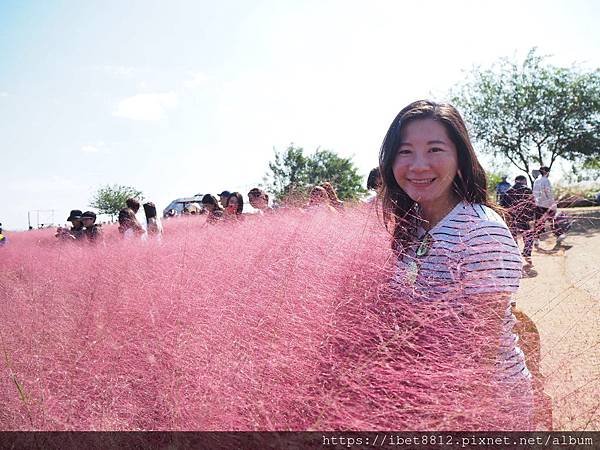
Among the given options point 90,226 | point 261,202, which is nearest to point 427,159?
point 261,202

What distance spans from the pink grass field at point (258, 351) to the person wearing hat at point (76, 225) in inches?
158

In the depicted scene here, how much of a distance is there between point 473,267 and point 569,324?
3.39m

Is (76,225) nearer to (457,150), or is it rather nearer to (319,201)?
(319,201)

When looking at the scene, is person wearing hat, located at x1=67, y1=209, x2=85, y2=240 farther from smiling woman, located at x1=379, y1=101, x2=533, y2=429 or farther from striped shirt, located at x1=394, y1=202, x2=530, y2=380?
striped shirt, located at x1=394, y1=202, x2=530, y2=380

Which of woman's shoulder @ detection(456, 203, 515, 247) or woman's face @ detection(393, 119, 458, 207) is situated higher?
A: woman's face @ detection(393, 119, 458, 207)

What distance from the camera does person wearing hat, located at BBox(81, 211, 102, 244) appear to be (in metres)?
5.86

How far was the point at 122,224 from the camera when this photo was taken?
5.93 metres

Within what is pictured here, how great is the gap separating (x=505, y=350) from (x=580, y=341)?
2626 millimetres

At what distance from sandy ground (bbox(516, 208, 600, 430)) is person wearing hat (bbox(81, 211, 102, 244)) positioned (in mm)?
5093

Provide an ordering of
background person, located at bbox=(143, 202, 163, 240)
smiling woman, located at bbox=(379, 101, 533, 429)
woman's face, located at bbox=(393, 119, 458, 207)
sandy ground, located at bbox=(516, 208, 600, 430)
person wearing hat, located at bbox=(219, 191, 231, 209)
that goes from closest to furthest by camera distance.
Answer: smiling woman, located at bbox=(379, 101, 533, 429) < woman's face, located at bbox=(393, 119, 458, 207) < sandy ground, located at bbox=(516, 208, 600, 430) < background person, located at bbox=(143, 202, 163, 240) < person wearing hat, located at bbox=(219, 191, 231, 209)

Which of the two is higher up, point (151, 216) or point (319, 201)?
point (319, 201)

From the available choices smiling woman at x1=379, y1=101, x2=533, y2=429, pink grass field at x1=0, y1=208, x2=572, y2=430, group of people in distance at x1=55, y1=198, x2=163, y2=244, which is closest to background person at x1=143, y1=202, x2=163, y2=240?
group of people in distance at x1=55, y1=198, x2=163, y2=244

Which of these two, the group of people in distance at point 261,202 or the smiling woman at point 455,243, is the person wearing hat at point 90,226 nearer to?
the group of people in distance at point 261,202

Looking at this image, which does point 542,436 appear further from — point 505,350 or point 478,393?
point 478,393
